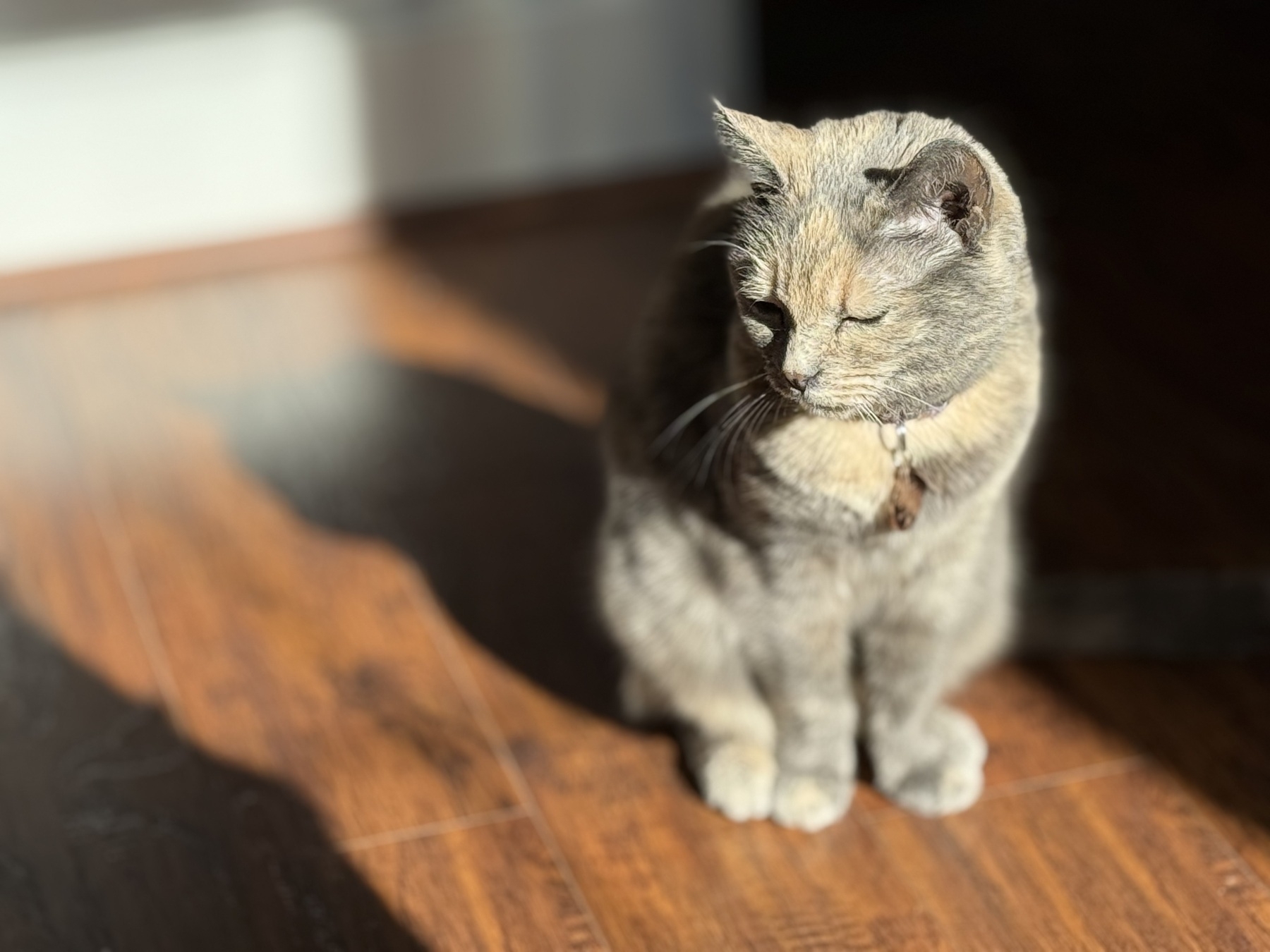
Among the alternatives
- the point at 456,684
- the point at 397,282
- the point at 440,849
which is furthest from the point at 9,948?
the point at 397,282

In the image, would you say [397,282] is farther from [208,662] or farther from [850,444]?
[850,444]

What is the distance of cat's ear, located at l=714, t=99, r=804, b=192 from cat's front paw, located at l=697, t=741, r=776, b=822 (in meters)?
0.57

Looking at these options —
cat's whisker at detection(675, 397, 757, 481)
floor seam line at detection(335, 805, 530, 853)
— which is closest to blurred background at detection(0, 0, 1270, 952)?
floor seam line at detection(335, 805, 530, 853)

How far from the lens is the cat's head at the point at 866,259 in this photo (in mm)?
1022

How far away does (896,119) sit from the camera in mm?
1063

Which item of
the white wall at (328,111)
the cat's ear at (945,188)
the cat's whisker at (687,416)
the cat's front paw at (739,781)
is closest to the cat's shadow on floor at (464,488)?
the cat's front paw at (739,781)

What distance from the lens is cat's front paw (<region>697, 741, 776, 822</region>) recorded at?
137 centimetres

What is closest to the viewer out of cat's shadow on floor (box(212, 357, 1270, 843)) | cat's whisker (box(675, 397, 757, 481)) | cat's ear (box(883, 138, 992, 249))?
cat's ear (box(883, 138, 992, 249))

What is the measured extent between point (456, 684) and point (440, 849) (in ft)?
0.76

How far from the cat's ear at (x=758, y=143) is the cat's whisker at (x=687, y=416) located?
0.53ft

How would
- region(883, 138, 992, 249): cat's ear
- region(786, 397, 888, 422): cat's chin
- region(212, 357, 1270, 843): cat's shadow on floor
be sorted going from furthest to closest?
region(212, 357, 1270, 843): cat's shadow on floor → region(786, 397, 888, 422): cat's chin → region(883, 138, 992, 249): cat's ear

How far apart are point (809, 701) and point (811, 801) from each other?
0.10 meters

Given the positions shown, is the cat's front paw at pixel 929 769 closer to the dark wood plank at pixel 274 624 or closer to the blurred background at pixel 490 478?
the blurred background at pixel 490 478

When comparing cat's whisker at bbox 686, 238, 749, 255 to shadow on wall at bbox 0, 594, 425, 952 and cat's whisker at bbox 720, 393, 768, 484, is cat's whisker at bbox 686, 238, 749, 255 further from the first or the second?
shadow on wall at bbox 0, 594, 425, 952
